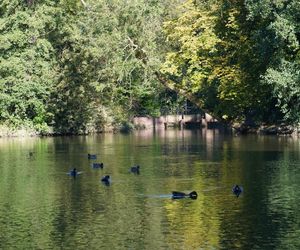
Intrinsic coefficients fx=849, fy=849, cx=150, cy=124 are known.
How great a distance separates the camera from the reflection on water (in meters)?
26.8

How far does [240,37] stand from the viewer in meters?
71.3

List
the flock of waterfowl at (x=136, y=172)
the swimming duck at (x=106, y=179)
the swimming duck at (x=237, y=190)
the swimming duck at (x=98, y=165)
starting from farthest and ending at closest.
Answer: the swimming duck at (x=98, y=165), the swimming duck at (x=106, y=179), the swimming duck at (x=237, y=190), the flock of waterfowl at (x=136, y=172)

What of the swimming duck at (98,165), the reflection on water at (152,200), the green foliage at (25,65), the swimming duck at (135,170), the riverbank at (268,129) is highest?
the green foliage at (25,65)

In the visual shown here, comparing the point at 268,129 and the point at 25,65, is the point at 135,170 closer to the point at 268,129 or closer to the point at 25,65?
the point at 268,129

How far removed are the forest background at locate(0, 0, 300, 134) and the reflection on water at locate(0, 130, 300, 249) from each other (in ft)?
53.4

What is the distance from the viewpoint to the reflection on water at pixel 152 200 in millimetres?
26797

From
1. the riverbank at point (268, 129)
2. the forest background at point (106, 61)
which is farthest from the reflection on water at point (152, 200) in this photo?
the forest background at point (106, 61)

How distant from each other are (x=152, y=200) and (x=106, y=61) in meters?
48.3

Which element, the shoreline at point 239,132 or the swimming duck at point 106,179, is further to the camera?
the shoreline at point 239,132

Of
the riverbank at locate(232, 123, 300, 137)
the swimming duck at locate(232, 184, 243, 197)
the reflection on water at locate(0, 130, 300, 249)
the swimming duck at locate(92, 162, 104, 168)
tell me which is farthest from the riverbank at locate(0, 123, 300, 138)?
the swimming duck at locate(232, 184, 243, 197)

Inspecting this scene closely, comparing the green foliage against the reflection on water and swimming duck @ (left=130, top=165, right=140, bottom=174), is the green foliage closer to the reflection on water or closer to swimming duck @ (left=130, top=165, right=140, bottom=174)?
the reflection on water

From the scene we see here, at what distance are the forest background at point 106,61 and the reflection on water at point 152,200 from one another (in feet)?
53.4

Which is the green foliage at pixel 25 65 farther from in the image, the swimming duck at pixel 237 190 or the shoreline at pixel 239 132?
the swimming duck at pixel 237 190

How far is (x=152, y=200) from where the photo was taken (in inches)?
1363
